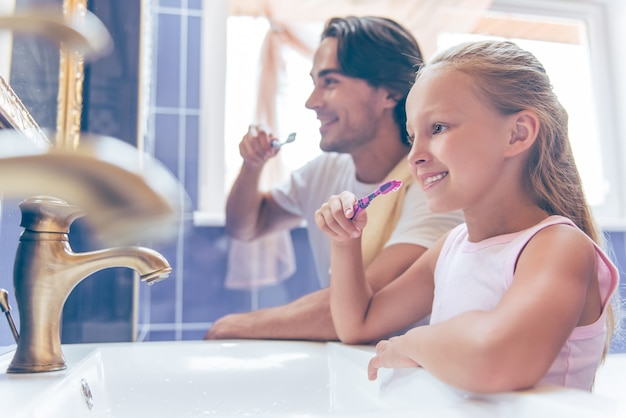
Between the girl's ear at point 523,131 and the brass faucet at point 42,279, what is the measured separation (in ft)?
1.41

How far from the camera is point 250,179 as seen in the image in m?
1.36

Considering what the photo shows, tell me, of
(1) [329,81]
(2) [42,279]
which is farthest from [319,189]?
(2) [42,279]

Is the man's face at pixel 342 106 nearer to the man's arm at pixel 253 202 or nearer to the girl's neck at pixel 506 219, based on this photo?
the man's arm at pixel 253 202

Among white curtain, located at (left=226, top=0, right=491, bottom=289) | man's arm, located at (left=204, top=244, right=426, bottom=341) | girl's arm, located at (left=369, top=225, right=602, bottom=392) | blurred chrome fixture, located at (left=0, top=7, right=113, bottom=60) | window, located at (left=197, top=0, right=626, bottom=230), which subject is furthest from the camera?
window, located at (left=197, top=0, right=626, bottom=230)

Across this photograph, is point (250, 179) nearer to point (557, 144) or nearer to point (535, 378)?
point (557, 144)

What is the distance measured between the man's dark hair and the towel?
196 mm

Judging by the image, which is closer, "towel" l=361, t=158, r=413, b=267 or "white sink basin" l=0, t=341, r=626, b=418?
"white sink basin" l=0, t=341, r=626, b=418

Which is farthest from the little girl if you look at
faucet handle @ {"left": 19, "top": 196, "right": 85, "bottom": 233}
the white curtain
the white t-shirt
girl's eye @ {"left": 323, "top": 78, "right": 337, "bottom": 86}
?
the white curtain

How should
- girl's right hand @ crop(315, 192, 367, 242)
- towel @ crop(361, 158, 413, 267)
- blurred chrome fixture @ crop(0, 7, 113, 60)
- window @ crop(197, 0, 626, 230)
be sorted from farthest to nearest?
window @ crop(197, 0, 626, 230) < towel @ crop(361, 158, 413, 267) < girl's right hand @ crop(315, 192, 367, 242) < blurred chrome fixture @ crop(0, 7, 113, 60)

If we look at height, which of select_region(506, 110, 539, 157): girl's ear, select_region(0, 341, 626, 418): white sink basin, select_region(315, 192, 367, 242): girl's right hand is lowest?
select_region(0, 341, 626, 418): white sink basin

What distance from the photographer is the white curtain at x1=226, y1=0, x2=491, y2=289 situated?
4.83 ft

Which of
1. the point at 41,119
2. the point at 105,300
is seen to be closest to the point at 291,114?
the point at 105,300

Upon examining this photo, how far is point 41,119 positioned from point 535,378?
644mm

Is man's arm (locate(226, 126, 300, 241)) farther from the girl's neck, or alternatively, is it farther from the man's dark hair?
the girl's neck
